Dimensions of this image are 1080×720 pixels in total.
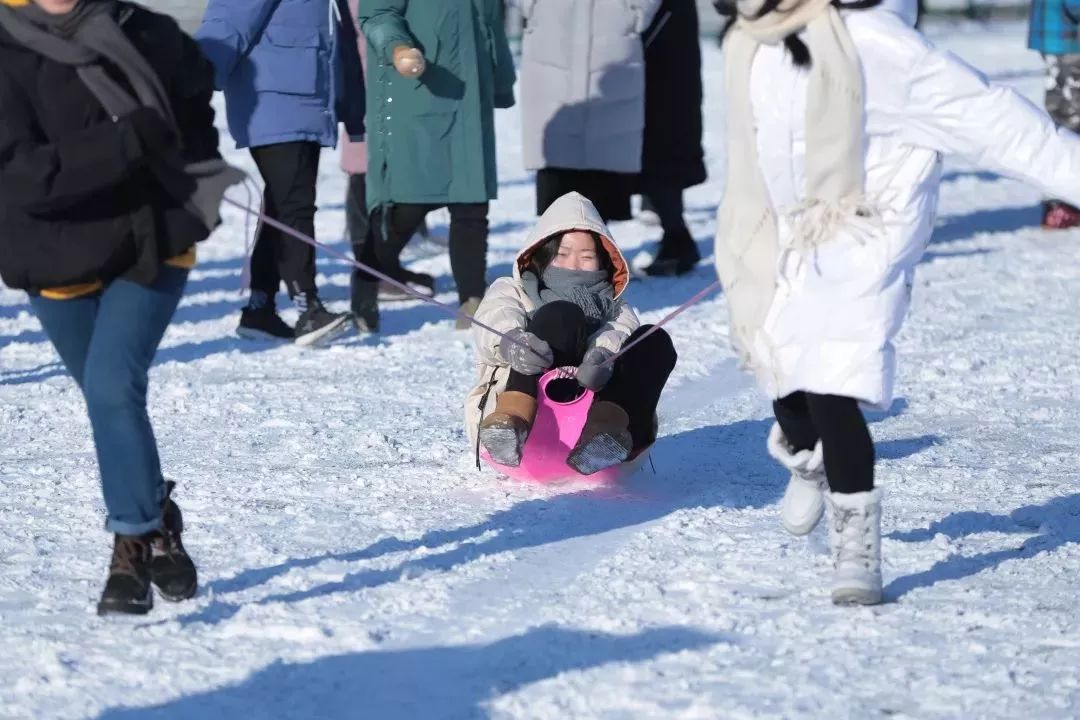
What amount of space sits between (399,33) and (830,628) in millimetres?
4057

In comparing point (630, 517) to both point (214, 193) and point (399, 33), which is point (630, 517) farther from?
point (399, 33)

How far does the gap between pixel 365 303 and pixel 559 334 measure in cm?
272

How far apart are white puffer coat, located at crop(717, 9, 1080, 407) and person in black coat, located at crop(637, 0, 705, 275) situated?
5.43m

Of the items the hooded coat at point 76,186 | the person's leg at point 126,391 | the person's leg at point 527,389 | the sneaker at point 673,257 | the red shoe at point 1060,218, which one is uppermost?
the hooded coat at point 76,186

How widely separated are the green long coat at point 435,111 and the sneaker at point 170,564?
144 inches

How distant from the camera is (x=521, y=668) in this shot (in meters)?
3.71

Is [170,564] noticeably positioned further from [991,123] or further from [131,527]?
[991,123]

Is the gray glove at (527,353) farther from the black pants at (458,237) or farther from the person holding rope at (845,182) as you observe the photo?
the black pants at (458,237)

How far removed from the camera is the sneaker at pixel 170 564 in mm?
4043

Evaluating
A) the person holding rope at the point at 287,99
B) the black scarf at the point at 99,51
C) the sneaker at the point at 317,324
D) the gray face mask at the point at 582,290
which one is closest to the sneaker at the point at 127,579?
the black scarf at the point at 99,51

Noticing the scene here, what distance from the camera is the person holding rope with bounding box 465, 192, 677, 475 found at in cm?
506

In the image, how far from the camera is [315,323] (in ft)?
24.7

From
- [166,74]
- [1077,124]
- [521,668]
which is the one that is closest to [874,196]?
[521,668]

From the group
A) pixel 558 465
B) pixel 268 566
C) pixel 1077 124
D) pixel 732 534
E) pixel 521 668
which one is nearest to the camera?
pixel 521 668
